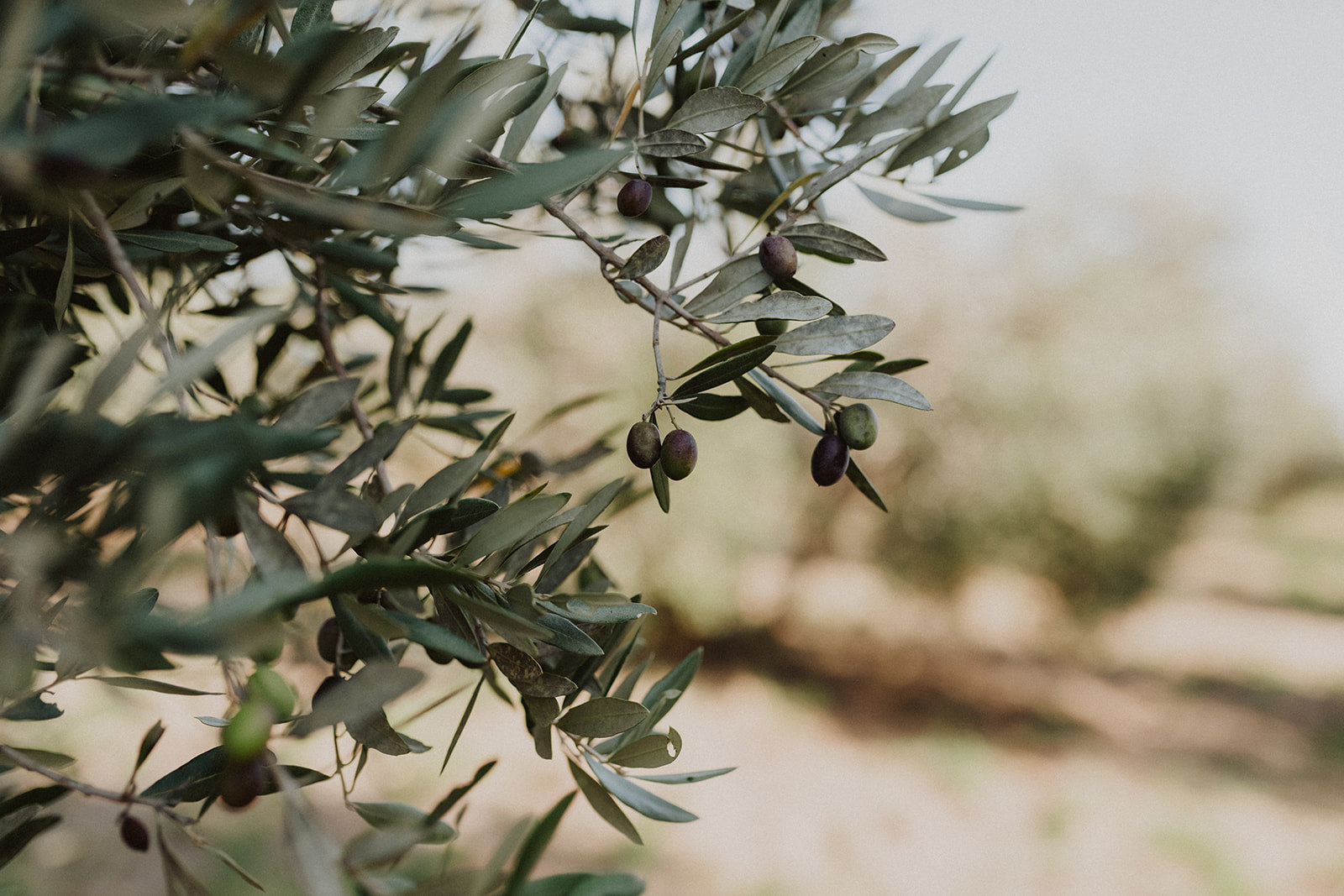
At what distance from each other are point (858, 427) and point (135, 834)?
51 cm

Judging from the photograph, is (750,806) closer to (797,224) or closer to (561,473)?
(561,473)

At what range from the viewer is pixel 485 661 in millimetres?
416

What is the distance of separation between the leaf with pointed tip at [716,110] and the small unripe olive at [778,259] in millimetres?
76

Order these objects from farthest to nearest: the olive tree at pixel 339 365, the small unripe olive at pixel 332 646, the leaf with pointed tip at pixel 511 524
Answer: the small unripe olive at pixel 332 646 → the leaf with pointed tip at pixel 511 524 → the olive tree at pixel 339 365

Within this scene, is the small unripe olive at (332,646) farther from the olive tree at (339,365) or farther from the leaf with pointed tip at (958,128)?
the leaf with pointed tip at (958,128)

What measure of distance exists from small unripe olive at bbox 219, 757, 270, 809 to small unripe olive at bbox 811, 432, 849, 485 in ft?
1.06

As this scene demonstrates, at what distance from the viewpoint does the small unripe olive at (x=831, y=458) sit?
1.53 ft

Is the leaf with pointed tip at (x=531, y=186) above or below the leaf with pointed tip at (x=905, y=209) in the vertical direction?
below

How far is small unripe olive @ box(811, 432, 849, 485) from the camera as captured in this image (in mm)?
466

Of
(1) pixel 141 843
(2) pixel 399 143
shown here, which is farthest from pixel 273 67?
(1) pixel 141 843

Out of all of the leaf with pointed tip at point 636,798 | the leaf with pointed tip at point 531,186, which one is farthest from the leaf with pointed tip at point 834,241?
the leaf with pointed tip at point 636,798

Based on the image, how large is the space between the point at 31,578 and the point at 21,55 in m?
0.17

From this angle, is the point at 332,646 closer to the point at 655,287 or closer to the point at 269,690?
the point at 269,690

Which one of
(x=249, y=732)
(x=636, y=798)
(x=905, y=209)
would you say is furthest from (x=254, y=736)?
(x=905, y=209)
